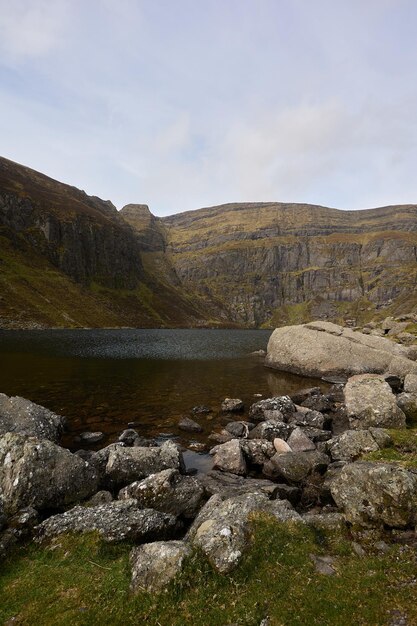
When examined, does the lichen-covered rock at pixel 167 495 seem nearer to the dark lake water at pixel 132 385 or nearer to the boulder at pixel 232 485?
the boulder at pixel 232 485

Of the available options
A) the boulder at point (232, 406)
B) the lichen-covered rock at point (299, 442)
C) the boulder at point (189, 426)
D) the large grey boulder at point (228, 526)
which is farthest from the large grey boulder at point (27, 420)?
the lichen-covered rock at point (299, 442)

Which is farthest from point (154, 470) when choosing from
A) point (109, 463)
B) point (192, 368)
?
point (192, 368)

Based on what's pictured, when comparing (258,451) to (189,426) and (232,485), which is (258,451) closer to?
(232,485)

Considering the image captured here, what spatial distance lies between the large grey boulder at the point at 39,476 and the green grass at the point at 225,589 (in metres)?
2.44

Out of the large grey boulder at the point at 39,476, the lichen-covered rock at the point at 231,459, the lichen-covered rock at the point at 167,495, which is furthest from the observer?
the lichen-covered rock at the point at 231,459

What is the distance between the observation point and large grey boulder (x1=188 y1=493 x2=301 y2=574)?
31.1 feet

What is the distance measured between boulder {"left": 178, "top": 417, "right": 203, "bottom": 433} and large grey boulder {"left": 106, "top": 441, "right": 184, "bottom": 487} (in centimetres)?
777

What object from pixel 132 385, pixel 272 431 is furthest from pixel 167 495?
pixel 132 385

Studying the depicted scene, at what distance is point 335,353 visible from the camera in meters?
48.4

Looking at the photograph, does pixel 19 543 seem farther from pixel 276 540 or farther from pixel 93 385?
pixel 93 385

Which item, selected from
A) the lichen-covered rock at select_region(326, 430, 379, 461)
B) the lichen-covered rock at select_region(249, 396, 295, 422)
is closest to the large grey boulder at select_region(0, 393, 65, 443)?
the lichen-covered rock at select_region(249, 396, 295, 422)

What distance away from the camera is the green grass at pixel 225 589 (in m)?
7.99

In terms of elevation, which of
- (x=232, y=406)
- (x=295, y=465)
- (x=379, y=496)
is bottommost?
(x=232, y=406)

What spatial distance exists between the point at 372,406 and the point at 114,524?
1887 cm
